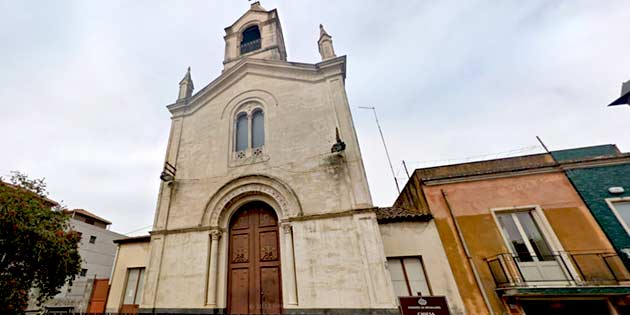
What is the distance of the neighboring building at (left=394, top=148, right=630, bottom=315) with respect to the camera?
248 inches

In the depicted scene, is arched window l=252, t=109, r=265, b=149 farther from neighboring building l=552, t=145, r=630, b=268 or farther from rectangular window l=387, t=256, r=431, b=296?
neighboring building l=552, t=145, r=630, b=268

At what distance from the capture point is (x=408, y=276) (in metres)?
7.32

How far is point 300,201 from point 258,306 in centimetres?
329

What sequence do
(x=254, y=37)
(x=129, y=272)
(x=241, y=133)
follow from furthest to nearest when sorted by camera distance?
(x=254, y=37)
(x=241, y=133)
(x=129, y=272)

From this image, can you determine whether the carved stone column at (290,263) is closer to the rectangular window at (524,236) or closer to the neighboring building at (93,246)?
the rectangular window at (524,236)

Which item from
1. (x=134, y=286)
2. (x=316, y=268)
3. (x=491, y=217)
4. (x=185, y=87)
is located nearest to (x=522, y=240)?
(x=491, y=217)

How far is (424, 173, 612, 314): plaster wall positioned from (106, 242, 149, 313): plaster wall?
427 inches

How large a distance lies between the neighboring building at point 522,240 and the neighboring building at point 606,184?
0.22m

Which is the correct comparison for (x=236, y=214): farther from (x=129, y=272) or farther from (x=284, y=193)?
(x=129, y=272)

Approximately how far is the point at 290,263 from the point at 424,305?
145 inches

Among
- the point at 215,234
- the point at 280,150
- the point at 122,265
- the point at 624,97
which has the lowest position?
the point at 122,265

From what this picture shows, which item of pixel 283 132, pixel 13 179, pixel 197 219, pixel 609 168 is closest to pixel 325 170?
pixel 283 132

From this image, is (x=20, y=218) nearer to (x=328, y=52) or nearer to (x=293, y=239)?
(x=293, y=239)

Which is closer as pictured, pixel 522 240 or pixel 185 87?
pixel 522 240
